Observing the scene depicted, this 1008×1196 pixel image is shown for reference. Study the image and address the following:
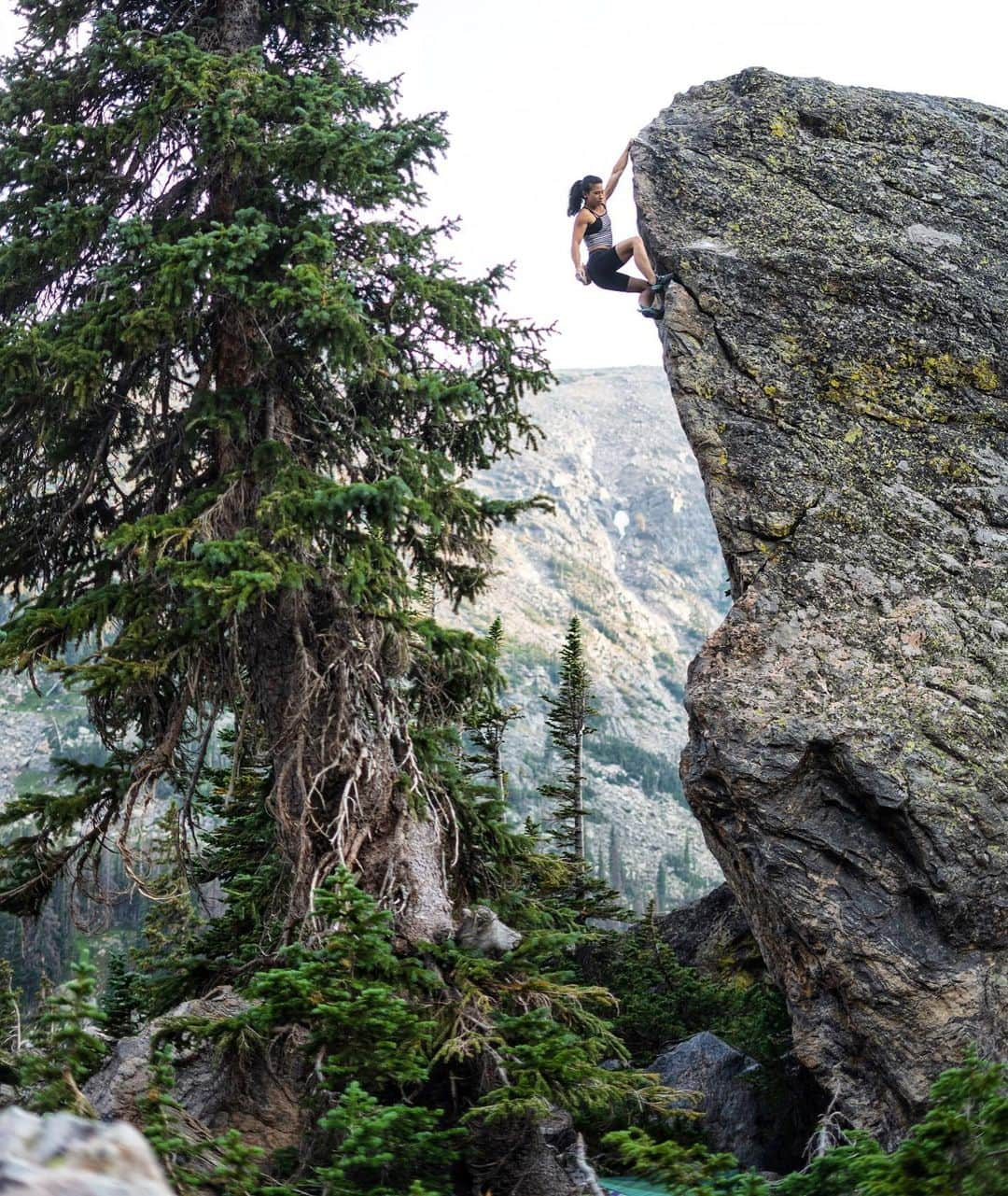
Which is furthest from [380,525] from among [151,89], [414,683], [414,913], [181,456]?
[151,89]

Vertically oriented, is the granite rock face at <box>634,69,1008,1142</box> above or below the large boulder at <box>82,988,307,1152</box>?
above

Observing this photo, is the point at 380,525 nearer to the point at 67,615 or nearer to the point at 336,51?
the point at 67,615

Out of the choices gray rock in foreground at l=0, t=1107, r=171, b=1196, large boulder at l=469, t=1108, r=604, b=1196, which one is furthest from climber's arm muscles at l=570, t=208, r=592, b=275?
gray rock in foreground at l=0, t=1107, r=171, b=1196

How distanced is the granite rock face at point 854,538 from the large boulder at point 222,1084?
4.64m

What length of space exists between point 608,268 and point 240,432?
505 cm

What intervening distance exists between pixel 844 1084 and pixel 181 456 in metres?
8.94

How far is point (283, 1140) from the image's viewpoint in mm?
8641

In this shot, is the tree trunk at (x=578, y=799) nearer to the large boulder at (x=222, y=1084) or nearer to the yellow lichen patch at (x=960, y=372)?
the yellow lichen patch at (x=960, y=372)

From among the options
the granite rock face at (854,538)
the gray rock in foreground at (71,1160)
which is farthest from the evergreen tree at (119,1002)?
the gray rock in foreground at (71,1160)

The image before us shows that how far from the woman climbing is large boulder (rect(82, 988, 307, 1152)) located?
9016mm

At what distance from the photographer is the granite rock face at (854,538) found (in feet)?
30.8

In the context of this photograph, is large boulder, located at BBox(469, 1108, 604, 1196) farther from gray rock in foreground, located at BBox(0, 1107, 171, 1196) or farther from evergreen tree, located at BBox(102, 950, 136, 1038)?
gray rock in foreground, located at BBox(0, 1107, 171, 1196)

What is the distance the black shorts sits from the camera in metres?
12.6

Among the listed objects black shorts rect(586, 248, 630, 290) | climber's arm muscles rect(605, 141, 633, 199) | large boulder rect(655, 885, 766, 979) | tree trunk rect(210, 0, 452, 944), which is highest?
climber's arm muscles rect(605, 141, 633, 199)
